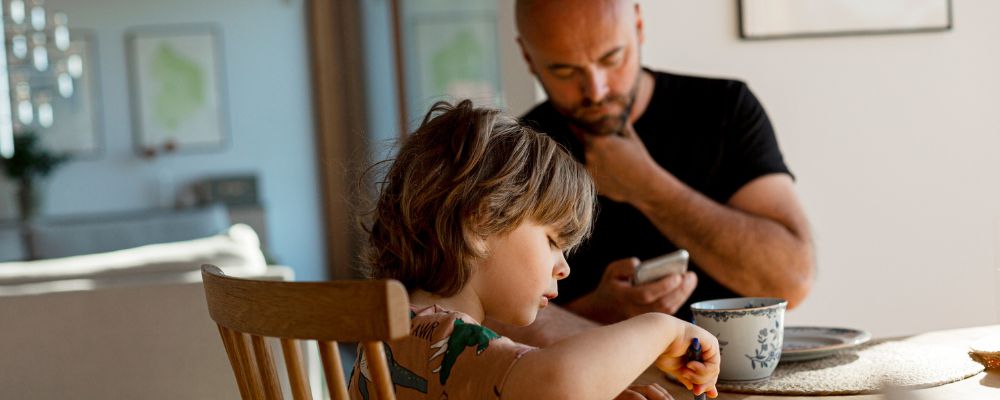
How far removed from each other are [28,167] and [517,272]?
6.92 meters

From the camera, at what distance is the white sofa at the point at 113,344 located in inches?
87.6

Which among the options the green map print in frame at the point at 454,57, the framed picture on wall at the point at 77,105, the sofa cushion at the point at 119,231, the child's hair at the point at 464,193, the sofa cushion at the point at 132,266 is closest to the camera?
the child's hair at the point at 464,193

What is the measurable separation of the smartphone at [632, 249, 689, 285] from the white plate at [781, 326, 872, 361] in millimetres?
161

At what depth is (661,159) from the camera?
2.00 meters

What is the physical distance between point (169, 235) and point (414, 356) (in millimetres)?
6124

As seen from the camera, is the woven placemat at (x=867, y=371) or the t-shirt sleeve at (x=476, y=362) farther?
the woven placemat at (x=867, y=371)

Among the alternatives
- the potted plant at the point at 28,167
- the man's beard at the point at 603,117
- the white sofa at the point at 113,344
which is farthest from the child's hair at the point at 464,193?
the potted plant at the point at 28,167

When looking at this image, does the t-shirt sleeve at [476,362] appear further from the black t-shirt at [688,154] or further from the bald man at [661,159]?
the black t-shirt at [688,154]

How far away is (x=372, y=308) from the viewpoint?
2.48ft

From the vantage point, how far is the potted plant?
23.8 ft

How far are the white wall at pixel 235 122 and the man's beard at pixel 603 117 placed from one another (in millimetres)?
5989

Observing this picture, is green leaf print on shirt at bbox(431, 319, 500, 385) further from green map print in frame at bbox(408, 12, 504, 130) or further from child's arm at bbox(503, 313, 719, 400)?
green map print in frame at bbox(408, 12, 504, 130)

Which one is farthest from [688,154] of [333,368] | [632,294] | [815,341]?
[333,368]

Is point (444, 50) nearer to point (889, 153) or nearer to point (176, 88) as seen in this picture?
point (176, 88)
